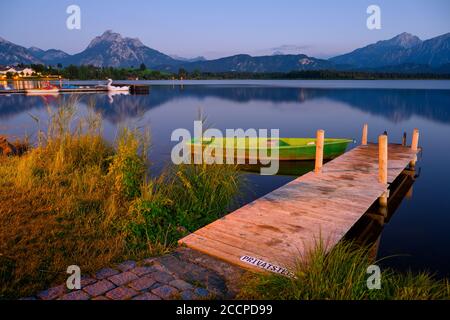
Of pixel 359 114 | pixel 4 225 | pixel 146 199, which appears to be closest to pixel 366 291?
pixel 146 199

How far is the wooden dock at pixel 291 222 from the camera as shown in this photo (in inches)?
199

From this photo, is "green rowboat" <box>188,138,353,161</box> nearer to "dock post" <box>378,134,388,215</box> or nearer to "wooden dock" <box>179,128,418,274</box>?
"wooden dock" <box>179,128,418,274</box>

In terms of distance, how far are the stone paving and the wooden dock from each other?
375 mm

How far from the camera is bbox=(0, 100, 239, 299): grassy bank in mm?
4672

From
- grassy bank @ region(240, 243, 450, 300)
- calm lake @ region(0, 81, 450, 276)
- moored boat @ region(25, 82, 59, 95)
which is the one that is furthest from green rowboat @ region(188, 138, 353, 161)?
moored boat @ region(25, 82, 59, 95)

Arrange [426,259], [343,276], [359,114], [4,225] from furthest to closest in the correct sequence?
[359,114], [426,259], [4,225], [343,276]

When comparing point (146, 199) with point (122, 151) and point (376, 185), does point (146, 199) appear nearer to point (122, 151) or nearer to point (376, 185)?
point (122, 151)

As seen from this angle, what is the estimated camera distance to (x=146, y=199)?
20.3 feet

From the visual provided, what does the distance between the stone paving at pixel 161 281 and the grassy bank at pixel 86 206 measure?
0.91ft

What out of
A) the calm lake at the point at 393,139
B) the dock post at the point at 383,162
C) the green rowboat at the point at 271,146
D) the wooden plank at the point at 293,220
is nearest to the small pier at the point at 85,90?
the calm lake at the point at 393,139

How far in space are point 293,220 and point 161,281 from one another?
3268mm

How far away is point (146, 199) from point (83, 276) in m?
2.10

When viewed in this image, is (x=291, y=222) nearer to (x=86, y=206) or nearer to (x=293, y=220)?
(x=293, y=220)

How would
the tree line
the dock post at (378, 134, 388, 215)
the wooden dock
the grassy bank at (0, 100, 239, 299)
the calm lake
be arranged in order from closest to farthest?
1. the grassy bank at (0, 100, 239, 299)
2. the wooden dock
3. the calm lake
4. the dock post at (378, 134, 388, 215)
5. the tree line
